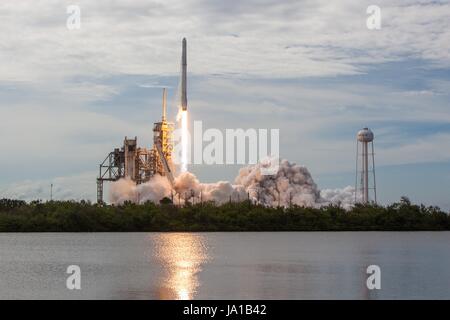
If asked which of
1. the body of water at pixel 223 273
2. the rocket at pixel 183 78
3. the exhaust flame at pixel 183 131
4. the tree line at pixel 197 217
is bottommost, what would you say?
the body of water at pixel 223 273

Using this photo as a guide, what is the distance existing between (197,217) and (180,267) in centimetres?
7733

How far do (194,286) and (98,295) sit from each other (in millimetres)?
6973

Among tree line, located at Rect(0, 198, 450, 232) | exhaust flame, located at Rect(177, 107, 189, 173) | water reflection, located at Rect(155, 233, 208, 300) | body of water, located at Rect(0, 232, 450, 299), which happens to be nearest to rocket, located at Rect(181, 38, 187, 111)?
exhaust flame, located at Rect(177, 107, 189, 173)

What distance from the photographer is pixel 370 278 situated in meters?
56.8

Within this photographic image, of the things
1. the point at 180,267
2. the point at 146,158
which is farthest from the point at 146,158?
the point at 180,267

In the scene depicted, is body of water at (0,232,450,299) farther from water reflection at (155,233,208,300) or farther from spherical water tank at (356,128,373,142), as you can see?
spherical water tank at (356,128,373,142)

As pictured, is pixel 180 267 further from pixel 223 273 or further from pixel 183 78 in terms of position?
pixel 183 78

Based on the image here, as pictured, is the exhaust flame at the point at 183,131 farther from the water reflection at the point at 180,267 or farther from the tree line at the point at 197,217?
the water reflection at the point at 180,267

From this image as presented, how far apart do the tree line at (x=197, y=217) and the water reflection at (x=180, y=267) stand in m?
34.8

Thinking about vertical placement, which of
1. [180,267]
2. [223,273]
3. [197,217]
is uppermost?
[197,217]

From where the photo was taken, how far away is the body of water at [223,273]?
4956 centimetres

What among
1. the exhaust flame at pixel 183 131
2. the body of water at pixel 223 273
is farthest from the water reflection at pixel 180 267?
the exhaust flame at pixel 183 131

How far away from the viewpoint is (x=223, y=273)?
63094mm

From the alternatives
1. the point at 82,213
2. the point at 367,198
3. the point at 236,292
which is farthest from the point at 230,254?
the point at 367,198
